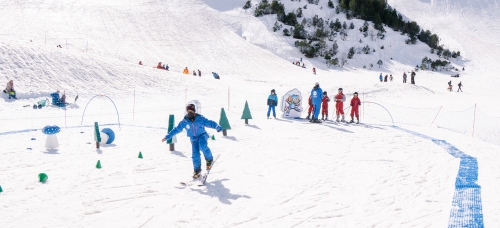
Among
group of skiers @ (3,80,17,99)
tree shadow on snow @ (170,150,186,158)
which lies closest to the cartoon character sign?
tree shadow on snow @ (170,150,186,158)

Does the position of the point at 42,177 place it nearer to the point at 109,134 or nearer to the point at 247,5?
the point at 109,134

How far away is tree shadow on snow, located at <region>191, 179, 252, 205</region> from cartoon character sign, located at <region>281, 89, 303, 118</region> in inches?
385

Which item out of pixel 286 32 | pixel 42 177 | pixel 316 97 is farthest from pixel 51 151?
pixel 286 32

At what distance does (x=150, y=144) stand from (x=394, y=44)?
50264mm

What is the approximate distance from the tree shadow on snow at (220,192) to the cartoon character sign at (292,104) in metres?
9.77

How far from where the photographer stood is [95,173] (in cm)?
830

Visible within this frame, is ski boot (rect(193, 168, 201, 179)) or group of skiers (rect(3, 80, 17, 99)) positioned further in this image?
group of skiers (rect(3, 80, 17, 99))

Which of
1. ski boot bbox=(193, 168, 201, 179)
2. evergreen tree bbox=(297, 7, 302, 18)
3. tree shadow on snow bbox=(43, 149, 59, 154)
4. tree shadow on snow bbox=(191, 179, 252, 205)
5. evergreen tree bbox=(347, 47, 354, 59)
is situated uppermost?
evergreen tree bbox=(297, 7, 302, 18)

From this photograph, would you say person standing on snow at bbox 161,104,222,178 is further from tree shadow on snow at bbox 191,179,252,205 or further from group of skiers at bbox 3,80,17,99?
group of skiers at bbox 3,80,17,99

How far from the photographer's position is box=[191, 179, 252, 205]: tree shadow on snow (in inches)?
275

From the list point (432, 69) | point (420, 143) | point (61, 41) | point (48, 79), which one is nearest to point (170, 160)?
point (420, 143)

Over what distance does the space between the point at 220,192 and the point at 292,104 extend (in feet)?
34.0

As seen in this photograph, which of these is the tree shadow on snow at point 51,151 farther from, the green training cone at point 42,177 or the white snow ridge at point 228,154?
the green training cone at point 42,177

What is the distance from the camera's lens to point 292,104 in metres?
17.2
